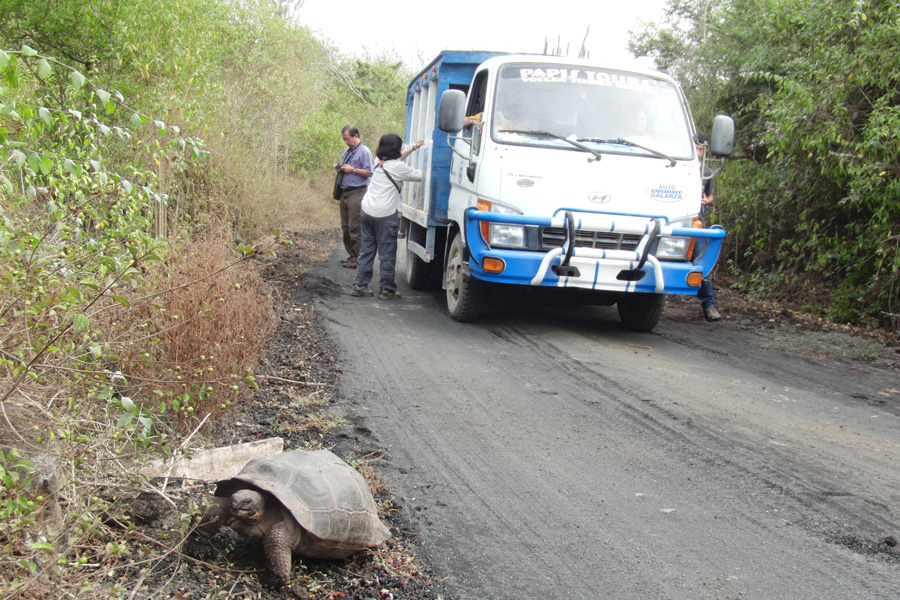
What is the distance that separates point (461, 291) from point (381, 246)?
164 cm

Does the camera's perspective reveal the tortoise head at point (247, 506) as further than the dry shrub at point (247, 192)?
No

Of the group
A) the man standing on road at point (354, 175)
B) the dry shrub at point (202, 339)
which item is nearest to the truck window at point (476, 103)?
the man standing on road at point (354, 175)

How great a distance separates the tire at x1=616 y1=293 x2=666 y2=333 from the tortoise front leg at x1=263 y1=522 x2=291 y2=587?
5.72 meters

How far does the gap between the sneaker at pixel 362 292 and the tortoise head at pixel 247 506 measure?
6376 millimetres

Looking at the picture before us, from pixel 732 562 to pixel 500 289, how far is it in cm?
552

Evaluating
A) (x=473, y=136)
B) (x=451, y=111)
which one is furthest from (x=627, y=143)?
(x=451, y=111)

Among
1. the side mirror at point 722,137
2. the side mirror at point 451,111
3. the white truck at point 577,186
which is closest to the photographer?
the white truck at point 577,186

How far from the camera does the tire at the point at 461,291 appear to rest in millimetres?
7836

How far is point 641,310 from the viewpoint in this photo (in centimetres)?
806

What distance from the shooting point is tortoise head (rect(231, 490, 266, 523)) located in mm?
2904

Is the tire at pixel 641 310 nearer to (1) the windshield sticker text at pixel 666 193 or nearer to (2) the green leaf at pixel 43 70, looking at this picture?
(1) the windshield sticker text at pixel 666 193

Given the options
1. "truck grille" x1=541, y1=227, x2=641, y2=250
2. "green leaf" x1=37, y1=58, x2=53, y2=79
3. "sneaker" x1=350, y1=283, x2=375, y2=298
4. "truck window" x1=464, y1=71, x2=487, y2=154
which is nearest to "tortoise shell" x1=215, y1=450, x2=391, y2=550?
"green leaf" x1=37, y1=58, x2=53, y2=79

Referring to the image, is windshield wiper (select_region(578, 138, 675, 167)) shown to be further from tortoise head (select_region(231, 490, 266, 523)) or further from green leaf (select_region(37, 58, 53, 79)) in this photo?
green leaf (select_region(37, 58, 53, 79))

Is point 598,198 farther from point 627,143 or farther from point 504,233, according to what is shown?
point 504,233
